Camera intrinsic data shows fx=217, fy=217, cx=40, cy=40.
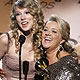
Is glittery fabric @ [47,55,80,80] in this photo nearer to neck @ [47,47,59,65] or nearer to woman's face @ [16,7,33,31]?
neck @ [47,47,59,65]

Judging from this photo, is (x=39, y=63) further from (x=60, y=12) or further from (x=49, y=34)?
(x=60, y=12)

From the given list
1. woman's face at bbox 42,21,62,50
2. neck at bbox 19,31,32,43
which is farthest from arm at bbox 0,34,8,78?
woman's face at bbox 42,21,62,50

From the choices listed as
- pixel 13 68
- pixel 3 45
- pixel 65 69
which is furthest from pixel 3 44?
pixel 65 69

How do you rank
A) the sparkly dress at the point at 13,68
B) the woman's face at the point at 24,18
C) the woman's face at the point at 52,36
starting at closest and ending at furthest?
1. the woman's face at the point at 52,36
2. the woman's face at the point at 24,18
3. the sparkly dress at the point at 13,68

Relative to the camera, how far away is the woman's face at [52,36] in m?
1.64

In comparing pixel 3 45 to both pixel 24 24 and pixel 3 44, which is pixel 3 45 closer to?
pixel 3 44

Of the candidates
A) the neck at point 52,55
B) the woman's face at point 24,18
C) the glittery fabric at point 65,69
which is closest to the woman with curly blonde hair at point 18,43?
the woman's face at point 24,18

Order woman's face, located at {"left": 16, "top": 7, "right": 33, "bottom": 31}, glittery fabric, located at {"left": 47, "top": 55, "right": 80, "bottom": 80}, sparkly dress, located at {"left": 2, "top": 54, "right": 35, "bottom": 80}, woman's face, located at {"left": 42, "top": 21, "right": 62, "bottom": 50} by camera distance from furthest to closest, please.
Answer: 1. sparkly dress, located at {"left": 2, "top": 54, "right": 35, "bottom": 80}
2. woman's face, located at {"left": 16, "top": 7, "right": 33, "bottom": 31}
3. woman's face, located at {"left": 42, "top": 21, "right": 62, "bottom": 50}
4. glittery fabric, located at {"left": 47, "top": 55, "right": 80, "bottom": 80}

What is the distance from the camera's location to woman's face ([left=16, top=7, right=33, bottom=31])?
177cm

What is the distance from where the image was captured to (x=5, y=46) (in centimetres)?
189

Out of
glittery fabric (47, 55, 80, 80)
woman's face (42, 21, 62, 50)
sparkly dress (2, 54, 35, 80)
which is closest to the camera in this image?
glittery fabric (47, 55, 80, 80)

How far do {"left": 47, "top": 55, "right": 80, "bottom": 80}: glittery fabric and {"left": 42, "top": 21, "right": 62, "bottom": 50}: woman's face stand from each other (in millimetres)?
147

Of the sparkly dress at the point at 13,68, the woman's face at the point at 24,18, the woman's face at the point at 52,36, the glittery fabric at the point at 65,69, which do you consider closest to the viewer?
the glittery fabric at the point at 65,69

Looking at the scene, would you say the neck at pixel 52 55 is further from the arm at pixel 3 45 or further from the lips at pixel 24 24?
the arm at pixel 3 45
